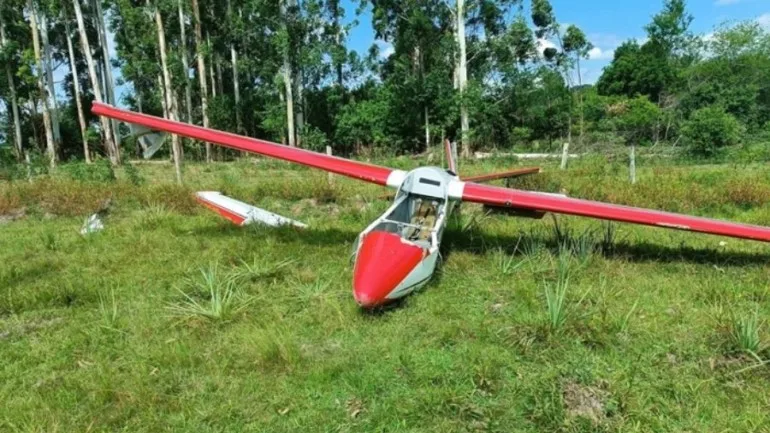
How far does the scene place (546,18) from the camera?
120ft

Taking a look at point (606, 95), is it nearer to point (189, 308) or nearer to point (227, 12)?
point (227, 12)

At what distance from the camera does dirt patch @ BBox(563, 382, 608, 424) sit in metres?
3.26

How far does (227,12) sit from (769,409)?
37.5m

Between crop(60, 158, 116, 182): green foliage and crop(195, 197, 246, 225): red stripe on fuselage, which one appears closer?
crop(195, 197, 246, 225): red stripe on fuselage

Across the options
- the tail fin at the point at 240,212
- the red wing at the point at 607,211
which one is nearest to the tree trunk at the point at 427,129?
the tail fin at the point at 240,212

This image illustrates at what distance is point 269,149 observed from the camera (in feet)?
26.0

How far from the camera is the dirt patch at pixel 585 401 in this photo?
10.7ft

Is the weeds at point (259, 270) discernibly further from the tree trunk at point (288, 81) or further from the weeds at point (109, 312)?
the tree trunk at point (288, 81)

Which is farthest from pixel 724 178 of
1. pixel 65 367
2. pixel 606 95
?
pixel 606 95

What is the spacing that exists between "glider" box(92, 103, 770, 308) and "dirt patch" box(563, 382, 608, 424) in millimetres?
1967

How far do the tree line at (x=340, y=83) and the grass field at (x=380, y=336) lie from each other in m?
17.5

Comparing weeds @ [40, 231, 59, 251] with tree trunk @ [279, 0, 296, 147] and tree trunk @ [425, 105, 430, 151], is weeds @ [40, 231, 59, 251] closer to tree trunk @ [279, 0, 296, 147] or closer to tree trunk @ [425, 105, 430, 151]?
tree trunk @ [279, 0, 296, 147]

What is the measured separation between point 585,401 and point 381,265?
89.1 inches

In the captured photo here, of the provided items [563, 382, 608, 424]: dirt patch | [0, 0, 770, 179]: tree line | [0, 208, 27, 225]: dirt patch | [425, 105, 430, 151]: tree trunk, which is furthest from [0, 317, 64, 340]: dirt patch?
[425, 105, 430, 151]: tree trunk
